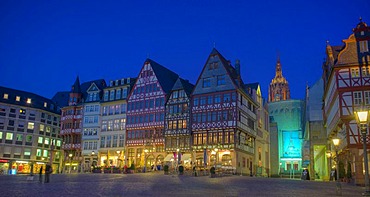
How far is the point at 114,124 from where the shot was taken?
216 feet

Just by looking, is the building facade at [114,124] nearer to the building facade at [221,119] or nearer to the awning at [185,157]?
the awning at [185,157]

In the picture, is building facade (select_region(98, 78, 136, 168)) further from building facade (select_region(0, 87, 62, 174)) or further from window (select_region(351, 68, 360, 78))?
window (select_region(351, 68, 360, 78))

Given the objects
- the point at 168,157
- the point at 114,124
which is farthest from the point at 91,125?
the point at 168,157

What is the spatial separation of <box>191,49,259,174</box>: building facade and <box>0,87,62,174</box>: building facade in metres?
30.3

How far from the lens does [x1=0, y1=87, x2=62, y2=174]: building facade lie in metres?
71.7

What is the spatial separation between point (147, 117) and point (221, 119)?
46.2 feet

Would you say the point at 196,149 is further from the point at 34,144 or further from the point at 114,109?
the point at 34,144

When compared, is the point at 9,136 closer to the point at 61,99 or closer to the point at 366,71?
the point at 61,99

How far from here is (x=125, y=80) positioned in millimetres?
68000

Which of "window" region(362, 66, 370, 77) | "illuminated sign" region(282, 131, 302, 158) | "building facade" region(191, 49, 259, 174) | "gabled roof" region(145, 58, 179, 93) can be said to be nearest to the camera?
"window" region(362, 66, 370, 77)

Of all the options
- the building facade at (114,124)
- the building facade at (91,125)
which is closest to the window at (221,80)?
the building facade at (114,124)

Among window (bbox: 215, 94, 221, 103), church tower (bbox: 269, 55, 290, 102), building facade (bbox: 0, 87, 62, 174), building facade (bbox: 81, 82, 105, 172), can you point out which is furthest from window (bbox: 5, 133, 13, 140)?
church tower (bbox: 269, 55, 290, 102)

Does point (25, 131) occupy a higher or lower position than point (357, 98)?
lower

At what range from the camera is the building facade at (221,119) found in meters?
51.9
